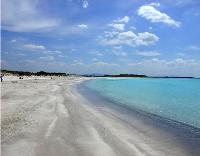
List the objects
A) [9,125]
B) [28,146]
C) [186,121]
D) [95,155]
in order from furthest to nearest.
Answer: [186,121] → [9,125] → [28,146] → [95,155]

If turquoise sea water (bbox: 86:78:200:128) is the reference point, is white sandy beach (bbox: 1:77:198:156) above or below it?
above

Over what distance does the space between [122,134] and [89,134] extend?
1316 millimetres

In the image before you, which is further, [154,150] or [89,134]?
[89,134]

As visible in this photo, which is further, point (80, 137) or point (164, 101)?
point (164, 101)

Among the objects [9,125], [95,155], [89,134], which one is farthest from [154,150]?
[9,125]

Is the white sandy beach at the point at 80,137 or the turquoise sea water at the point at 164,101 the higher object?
the white sandy beach at the point at 80,137

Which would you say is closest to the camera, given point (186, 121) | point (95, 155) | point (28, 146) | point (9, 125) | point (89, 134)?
point (95, 155)

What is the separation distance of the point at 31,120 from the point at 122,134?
4324mm

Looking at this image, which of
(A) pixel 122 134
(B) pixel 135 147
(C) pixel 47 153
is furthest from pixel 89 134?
(C) pixel 47 153

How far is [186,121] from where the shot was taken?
53.6ft

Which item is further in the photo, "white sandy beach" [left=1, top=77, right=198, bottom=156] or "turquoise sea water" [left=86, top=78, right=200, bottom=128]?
"turquoise sea water" [left=86, top=78, right=200, bottom=128]

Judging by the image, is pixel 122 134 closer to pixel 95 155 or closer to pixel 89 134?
pixel 89 134

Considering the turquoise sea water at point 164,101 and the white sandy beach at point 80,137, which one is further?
the turquoise sea water at point 164,101

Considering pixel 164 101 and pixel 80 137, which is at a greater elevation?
pixel 80 137
